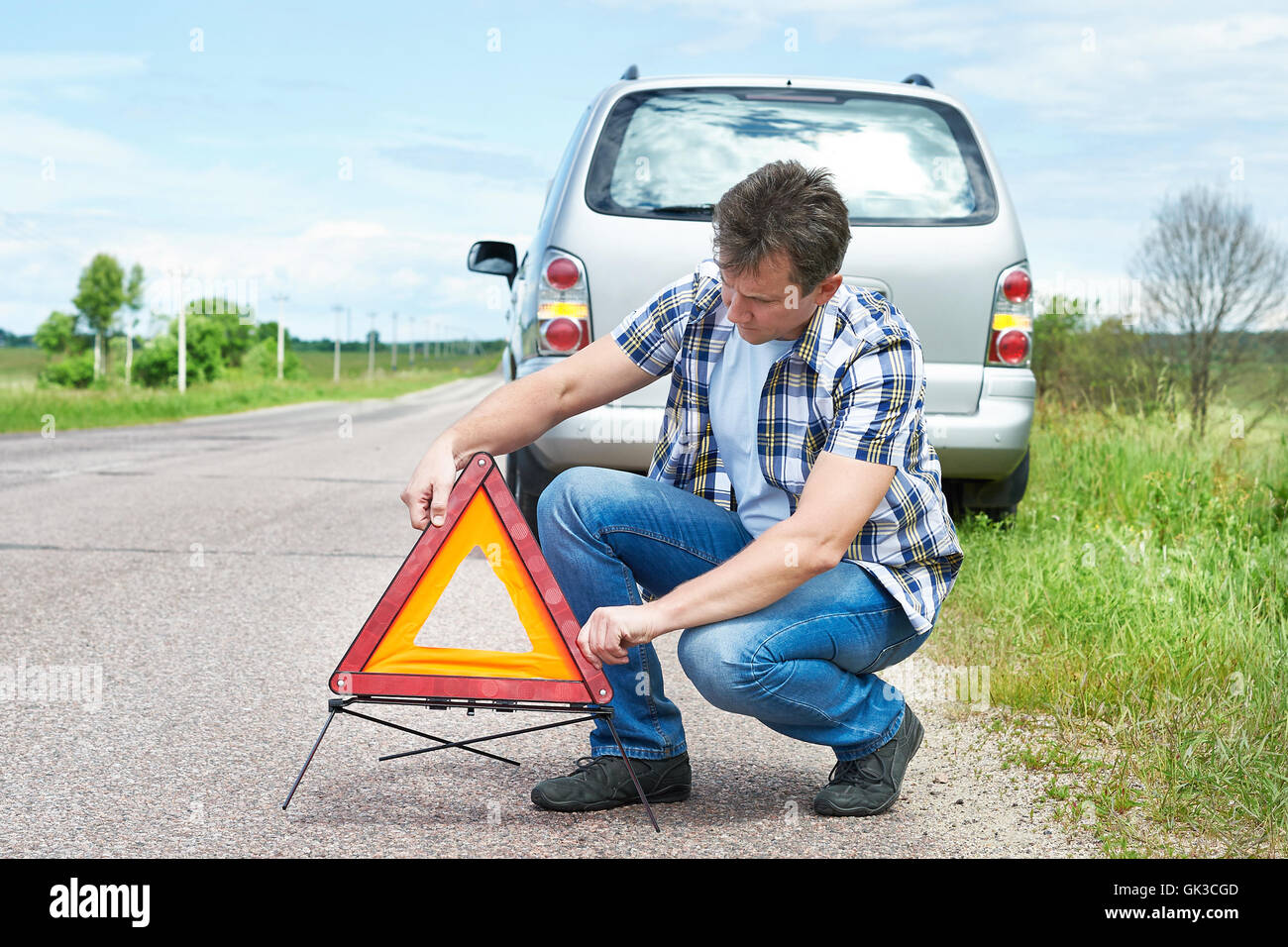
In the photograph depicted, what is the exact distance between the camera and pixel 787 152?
5.30m

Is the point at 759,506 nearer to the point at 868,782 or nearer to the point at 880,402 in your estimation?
the point at 880,402

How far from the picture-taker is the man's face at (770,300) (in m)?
2.78

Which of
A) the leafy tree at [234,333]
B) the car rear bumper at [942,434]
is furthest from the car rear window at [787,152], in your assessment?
the leafy tree at [234,333]

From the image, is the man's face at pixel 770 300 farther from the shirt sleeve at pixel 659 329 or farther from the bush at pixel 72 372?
the bush at pixel 72 372

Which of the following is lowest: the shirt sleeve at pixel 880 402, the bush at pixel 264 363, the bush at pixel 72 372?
the bush at pixel 72 372

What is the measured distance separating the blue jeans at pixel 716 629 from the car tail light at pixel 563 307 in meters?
1.89

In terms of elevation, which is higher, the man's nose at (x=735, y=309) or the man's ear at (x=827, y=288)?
the man's ear at (x=827, y=288)

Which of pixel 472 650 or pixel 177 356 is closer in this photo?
pixel 472 650

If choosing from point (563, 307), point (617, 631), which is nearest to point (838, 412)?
point (617, 631)

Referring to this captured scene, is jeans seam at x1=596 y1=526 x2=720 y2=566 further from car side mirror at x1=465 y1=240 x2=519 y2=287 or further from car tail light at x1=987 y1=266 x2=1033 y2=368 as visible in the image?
car side mirror at x1=465 y1=240 x2=519 y2=287

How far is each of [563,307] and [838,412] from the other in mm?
2387

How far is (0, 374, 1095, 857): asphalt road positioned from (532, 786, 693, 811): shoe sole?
3 cm

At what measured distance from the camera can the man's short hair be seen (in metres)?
2.73
